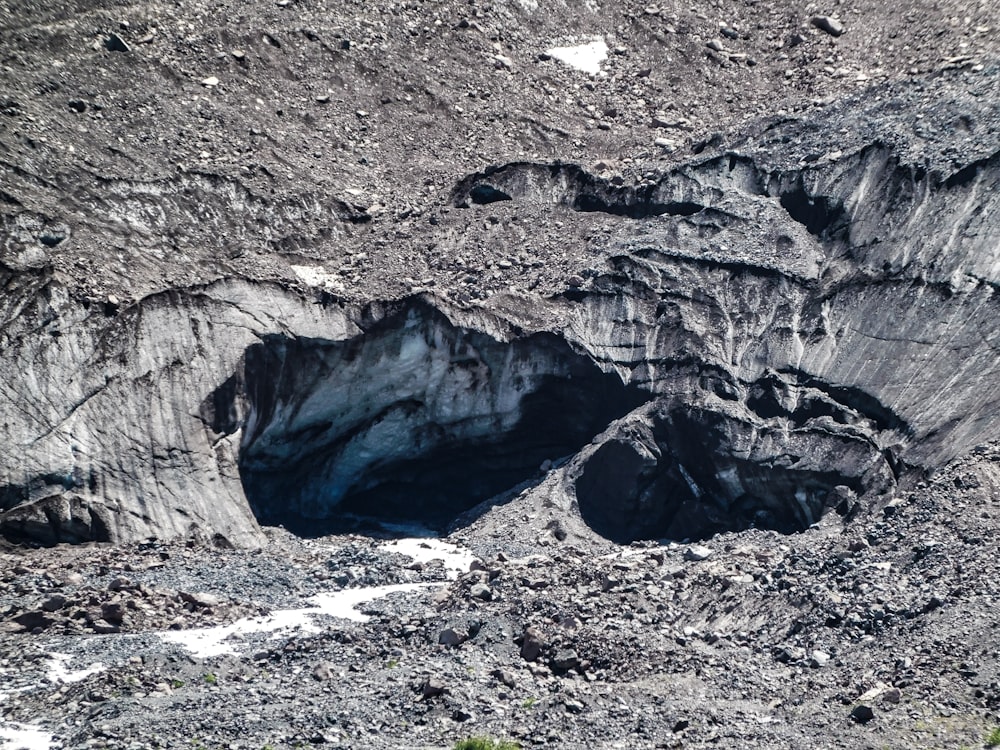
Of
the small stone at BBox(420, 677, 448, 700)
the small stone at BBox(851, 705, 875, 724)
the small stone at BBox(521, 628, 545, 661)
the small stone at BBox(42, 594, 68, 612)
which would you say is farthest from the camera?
the small stone at BBox(42, 594, 68, 612)

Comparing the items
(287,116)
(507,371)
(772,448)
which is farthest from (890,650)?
(287,116)

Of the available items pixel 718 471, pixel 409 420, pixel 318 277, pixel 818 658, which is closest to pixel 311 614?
pixel 409 420

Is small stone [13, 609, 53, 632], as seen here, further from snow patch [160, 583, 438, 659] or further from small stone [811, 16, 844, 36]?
small stone [811, 16, 844, 36]

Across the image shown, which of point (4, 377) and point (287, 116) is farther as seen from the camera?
point (287, 116)

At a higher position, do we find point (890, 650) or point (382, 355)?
point (382, 355)

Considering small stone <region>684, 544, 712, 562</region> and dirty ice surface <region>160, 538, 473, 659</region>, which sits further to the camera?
small stone <region>684, 544, 712, 562</region>

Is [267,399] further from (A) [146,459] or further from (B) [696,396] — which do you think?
(B) [696,396]

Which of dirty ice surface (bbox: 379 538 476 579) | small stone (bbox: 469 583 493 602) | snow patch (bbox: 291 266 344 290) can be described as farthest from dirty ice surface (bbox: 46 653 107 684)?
snow patch (bbox: 291 266 344 290)
